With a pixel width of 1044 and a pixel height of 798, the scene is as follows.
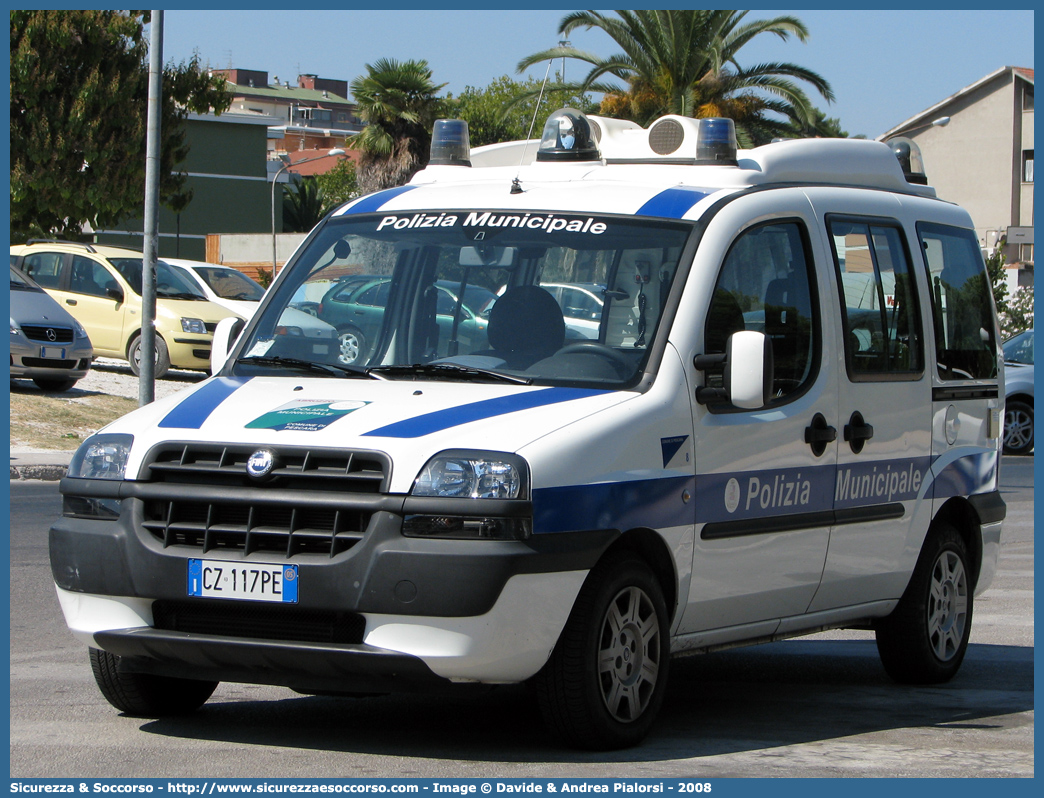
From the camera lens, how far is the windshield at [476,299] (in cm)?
601

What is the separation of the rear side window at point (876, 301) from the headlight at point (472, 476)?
7.38 feet

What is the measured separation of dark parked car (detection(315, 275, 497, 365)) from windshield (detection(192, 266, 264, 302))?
19330 mm

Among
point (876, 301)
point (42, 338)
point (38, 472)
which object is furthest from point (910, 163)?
point (42, 338)

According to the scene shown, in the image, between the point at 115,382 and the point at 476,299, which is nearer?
the point at 476,299

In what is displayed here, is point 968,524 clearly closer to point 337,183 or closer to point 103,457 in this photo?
point 103,457

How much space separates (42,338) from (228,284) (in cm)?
602

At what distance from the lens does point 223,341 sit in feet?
22.1

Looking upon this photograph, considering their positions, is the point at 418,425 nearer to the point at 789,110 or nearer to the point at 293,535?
the point at 293,535

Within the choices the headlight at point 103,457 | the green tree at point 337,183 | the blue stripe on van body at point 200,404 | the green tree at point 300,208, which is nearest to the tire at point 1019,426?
the blue stripe on van body at point 200,404

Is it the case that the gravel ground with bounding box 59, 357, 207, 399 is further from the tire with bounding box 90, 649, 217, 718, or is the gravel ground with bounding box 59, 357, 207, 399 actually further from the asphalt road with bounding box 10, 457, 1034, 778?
the tire with bounding box 90, 649, 217, 718

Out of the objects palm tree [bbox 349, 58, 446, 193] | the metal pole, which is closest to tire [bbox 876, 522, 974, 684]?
the metal pole

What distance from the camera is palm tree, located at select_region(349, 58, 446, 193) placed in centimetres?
5556

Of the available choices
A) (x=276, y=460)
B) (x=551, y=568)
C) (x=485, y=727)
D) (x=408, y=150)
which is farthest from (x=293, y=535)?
(x=408, y=150)

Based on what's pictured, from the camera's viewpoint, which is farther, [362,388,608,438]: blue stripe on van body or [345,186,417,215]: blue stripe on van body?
[345,186,417,215]: blue stripe on van body
